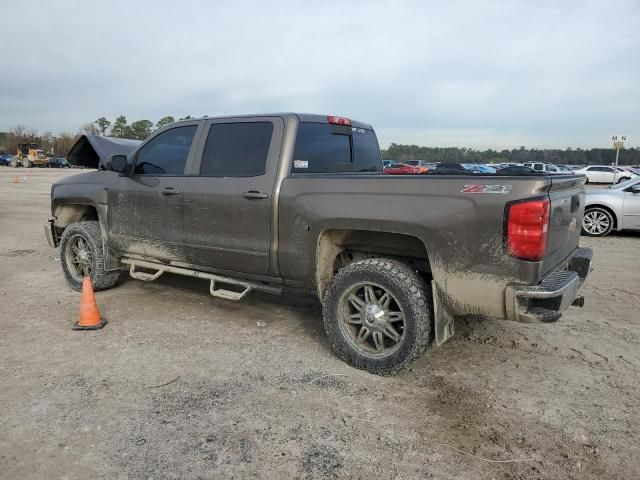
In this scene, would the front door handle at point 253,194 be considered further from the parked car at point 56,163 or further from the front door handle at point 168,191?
the parked car at point 56,163

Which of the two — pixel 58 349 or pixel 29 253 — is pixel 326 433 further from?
pixel 29 253

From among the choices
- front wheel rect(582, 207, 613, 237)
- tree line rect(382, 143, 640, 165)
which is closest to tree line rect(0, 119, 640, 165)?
tree line rect(382, 143, 640, 165)

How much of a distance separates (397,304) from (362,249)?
597mm

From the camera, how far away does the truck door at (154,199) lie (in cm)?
492

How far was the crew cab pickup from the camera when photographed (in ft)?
10.5

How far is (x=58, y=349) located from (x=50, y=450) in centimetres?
163

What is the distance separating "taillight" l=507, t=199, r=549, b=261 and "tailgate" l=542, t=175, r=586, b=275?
14cm

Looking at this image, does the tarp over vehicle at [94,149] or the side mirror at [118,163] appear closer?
the side mirror at [118,163]

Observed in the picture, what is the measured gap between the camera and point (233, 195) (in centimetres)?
438

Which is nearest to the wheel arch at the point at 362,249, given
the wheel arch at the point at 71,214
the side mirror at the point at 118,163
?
the side mirror at the point at 118,163

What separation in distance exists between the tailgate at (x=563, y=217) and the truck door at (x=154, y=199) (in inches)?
128

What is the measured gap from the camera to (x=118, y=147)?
23.3ft

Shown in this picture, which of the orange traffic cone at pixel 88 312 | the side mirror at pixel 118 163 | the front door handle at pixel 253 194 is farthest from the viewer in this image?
the side mirror at pixel 118 163

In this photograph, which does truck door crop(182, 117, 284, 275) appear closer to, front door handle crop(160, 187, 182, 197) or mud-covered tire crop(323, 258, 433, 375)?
front door handle crop(160, 187, 182, 197)
